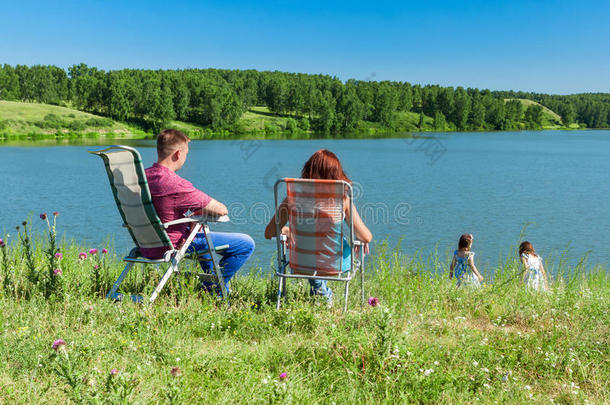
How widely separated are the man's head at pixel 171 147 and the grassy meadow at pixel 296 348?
95 centimetres

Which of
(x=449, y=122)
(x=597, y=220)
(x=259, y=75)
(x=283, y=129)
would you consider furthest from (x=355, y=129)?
(x=597, y=220)

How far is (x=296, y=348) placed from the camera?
111 inches

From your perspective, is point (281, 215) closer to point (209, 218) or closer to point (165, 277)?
point (209, 218)

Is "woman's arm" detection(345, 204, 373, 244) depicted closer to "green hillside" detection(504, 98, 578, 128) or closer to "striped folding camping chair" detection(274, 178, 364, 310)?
"striped folding camping chair" detection(274, 178, 364, 310)

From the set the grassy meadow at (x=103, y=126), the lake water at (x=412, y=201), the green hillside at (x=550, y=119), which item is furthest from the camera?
the green hillside at (x=550, y=119)

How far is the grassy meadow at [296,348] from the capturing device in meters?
2.28

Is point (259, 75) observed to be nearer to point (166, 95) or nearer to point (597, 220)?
point (166, 95)

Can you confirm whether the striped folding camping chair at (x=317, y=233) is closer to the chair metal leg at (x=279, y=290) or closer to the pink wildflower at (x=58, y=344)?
the chair metal leg at (x=279, y=290)

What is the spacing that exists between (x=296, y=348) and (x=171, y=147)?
187 cm

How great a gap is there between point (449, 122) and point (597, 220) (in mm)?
108815

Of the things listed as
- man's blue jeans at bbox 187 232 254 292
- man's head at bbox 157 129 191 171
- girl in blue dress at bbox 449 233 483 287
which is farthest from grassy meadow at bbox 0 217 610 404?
girl in blue dress at bbox 449 233 483 287

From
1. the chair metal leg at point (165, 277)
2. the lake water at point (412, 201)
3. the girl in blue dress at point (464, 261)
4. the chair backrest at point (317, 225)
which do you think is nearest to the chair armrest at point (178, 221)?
the chair metal leg at point (165, 277)

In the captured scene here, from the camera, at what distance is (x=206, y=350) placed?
2.78 meters

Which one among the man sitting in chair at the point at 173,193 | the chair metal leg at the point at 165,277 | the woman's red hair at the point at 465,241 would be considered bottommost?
the woman's red hair at the point at 465,241
